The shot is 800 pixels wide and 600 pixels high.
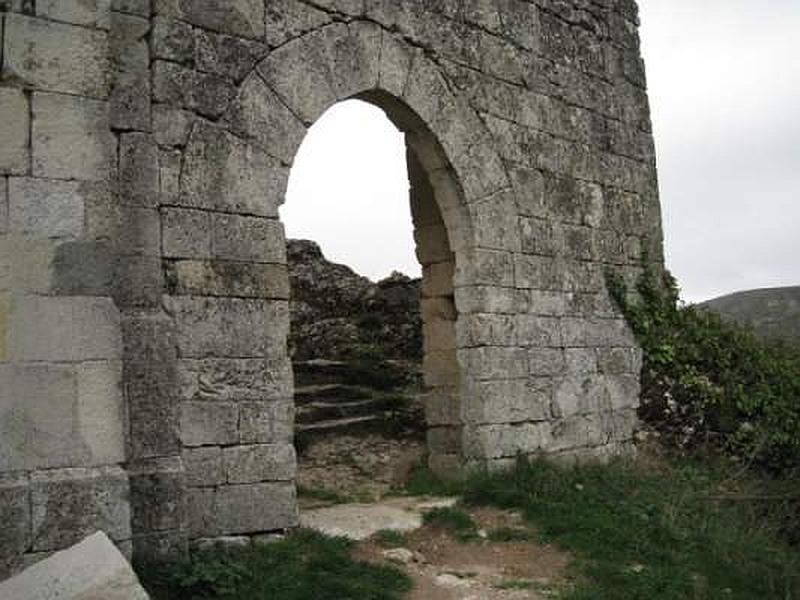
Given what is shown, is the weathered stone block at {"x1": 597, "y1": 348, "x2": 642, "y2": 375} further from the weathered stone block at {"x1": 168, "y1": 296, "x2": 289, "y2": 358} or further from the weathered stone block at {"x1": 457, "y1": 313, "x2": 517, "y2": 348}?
the weathered stone block at {"x1": 168, "y1": 296, "x2": 289, "y2": 358}

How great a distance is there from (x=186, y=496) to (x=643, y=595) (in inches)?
106

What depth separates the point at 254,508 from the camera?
5.34 meters

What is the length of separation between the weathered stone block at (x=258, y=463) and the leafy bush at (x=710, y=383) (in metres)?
4.15

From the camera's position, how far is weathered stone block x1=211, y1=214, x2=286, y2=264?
5.41 m

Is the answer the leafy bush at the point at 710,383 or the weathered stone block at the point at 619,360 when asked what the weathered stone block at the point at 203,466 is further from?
the leafy bush at the point at 710,383

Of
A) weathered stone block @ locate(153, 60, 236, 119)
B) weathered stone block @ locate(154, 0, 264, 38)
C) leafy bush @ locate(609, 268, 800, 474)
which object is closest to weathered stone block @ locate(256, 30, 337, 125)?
weathered stone block @ locate(154, 0, 264, 38)

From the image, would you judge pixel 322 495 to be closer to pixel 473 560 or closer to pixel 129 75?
pixel 473 560

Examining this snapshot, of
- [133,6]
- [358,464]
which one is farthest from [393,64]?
[358,464]

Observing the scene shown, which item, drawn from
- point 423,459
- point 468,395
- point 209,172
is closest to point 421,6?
point 209,172

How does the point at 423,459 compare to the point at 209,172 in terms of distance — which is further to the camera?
the point at 423,459

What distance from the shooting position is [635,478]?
23.7 feet

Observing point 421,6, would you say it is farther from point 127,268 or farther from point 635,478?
point 635,478

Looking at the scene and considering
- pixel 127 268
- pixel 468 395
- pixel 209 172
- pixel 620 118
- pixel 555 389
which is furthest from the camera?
pixel 620 118

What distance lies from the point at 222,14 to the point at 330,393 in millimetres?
4805
